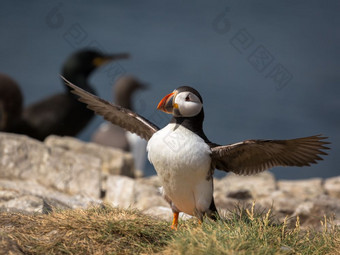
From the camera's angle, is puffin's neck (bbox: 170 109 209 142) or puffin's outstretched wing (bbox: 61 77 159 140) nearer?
puffin's neck (bbox: 170 109 209 142)

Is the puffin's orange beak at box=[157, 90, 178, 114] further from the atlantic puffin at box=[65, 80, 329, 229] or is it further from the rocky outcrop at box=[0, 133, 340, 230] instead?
the rocky outcrop at box=[0, 133, 340, 230]

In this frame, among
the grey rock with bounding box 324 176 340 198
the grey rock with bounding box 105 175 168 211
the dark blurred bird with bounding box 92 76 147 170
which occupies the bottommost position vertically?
the dark blurred bird with bounding box 92 76 147 170

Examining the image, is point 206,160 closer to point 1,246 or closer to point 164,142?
point 164,142

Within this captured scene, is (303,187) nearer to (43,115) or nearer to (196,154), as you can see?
(196,154)

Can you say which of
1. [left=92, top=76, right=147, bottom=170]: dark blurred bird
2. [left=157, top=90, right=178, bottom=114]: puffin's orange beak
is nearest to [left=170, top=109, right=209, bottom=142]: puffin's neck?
[left=157, top=90, right=178, bottom=114]: puffin's orange beak

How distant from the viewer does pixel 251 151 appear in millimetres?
5102

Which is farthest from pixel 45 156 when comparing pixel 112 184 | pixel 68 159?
pixel 112 184

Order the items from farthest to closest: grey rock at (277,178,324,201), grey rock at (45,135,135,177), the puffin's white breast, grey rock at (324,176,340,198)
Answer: grey rock at (45,135,135,177) → grey rock at (324,176,340,198) → grey rock at (277,178,324,201) → the puffin's white breast

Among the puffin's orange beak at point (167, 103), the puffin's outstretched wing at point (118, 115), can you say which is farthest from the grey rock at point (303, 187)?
the puffin's orange beak at point (167, 103)

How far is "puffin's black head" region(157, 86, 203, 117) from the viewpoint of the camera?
16.0 feet

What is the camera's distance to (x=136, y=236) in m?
4.39

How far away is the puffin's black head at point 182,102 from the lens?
16.0 ft

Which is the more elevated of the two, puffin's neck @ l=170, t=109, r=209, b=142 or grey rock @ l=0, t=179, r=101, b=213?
puffin's neck @ l=170, t=109, r=209, b=142

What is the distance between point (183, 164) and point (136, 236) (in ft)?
2.65
